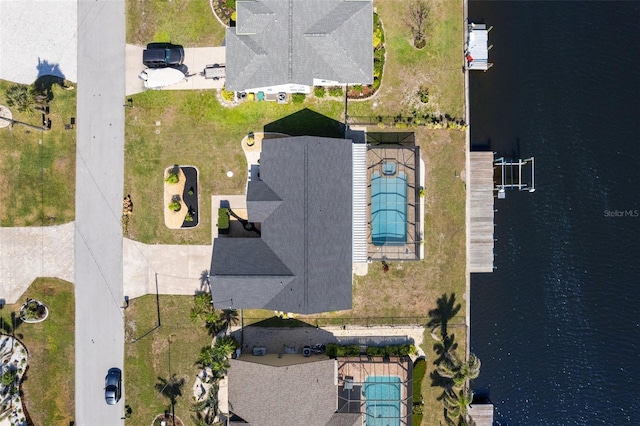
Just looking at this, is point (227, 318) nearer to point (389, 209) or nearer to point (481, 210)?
point (389, 209)

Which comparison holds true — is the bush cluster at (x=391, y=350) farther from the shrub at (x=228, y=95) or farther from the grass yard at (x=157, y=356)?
the shrub at (x=228, y=95)

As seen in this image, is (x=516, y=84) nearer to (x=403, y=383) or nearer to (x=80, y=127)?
(x=403, y=383)

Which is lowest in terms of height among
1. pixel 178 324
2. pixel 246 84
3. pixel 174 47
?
pixel 178 324

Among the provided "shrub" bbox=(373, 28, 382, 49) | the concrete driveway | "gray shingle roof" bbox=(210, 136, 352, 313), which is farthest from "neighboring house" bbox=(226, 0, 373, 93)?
"gray shingle roof" bbox=(210, 136, 352, 313)

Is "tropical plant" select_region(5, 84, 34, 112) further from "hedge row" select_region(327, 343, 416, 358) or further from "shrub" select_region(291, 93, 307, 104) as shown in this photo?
"hedge row" select_region(327, 343, 416, 358)

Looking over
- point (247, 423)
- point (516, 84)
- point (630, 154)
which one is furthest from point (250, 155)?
point (630, 154)

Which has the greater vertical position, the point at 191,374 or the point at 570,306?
the point at 570,306
